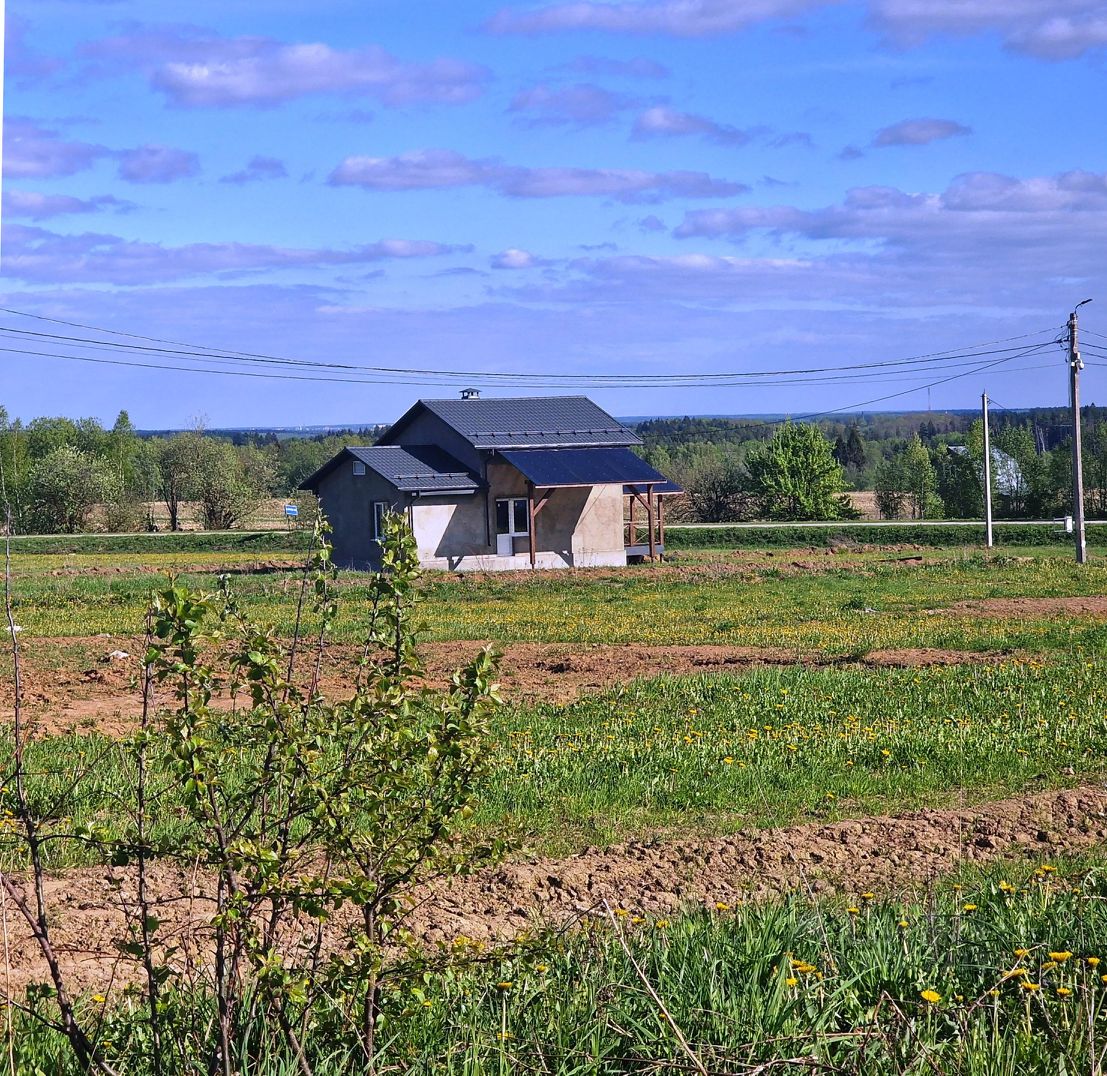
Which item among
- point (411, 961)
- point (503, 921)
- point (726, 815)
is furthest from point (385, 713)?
point (726, 815)

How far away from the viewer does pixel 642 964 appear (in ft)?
17.7

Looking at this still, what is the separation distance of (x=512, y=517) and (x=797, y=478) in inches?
1554

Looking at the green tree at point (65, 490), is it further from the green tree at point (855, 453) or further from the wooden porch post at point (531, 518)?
the green tree at point (855, 453)

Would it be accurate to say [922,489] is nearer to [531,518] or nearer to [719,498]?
[719,498]

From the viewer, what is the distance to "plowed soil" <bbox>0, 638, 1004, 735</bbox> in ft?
52.0

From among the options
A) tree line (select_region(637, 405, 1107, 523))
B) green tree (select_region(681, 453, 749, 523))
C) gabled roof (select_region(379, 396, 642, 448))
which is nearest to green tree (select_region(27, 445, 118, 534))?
gabled roof (select_region(379, 396, 642, 448))

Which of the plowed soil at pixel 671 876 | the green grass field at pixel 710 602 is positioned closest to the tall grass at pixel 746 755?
the plowed soil at pixel 671 876

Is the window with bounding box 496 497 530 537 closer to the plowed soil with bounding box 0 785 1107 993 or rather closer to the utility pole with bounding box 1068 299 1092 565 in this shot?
the utility pole with bounding box 1068 299 1092 565

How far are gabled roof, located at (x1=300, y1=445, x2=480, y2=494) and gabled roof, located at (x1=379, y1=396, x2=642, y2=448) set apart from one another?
1236 millimetres

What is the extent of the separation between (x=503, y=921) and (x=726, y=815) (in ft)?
9.48

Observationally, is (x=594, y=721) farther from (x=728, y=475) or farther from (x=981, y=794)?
(x=728, y=475)

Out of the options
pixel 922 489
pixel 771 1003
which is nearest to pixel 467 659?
pixel 771 1003

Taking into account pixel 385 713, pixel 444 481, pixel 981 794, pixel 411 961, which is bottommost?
pixel 981 794

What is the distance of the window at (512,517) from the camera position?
141 feet
